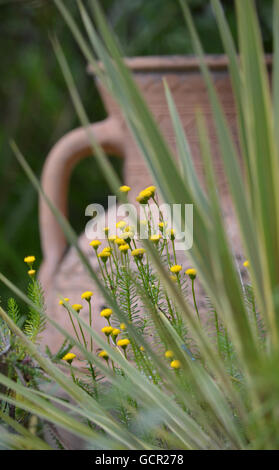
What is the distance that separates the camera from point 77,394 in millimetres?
569

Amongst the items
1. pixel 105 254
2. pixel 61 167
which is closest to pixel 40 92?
pixel 61 167

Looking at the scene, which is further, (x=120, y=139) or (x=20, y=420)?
(x=120, y=139)

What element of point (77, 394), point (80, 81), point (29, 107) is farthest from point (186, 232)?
point (29, 107)

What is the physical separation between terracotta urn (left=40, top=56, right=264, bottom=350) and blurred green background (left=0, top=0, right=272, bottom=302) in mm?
1100

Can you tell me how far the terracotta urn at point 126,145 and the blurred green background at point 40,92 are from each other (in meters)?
1.10

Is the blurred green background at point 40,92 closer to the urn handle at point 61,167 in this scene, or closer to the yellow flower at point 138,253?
the urn handle at point 61,167

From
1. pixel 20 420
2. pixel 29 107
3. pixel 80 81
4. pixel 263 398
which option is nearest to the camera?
pixel 263 398

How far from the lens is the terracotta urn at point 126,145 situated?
1.09 meters

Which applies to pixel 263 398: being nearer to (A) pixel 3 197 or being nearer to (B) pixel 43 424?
(B) pixel 43 424

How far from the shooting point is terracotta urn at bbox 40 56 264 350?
3.59ft

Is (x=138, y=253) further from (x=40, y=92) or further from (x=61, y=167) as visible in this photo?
(x=40, y=92)

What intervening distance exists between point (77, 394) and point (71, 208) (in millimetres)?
2421

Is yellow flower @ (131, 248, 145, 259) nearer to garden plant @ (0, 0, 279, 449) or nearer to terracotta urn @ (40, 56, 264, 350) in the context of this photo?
garden plant @ (0, 0, 279, 449)

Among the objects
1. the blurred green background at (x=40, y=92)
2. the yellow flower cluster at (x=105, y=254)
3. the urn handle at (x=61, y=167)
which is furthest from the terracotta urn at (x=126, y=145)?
the blurred green background at (x=40, y=92)
